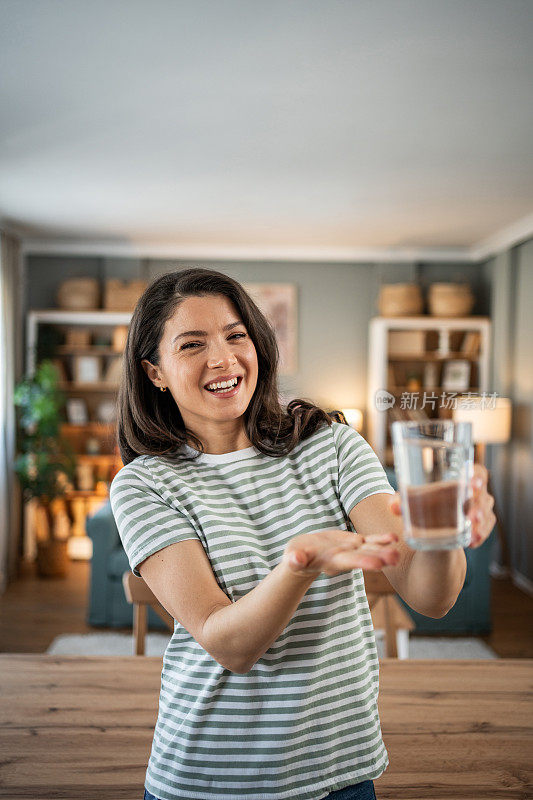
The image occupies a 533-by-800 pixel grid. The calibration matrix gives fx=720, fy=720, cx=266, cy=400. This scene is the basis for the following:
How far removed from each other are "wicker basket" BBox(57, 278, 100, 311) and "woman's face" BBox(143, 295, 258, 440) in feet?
17.0

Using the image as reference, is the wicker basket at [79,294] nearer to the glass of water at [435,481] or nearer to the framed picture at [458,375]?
the framed picture at [458,375]

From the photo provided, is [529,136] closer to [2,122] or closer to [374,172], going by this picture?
[374,172]

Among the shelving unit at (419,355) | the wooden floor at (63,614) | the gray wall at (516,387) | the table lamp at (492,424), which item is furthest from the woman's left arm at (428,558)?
the shelving unit at (419,355)

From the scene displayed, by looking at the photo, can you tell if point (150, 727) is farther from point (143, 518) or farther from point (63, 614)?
point (63, 614)

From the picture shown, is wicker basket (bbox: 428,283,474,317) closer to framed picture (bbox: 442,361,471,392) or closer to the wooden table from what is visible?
framed picture (bbox: 442,361,471,392)

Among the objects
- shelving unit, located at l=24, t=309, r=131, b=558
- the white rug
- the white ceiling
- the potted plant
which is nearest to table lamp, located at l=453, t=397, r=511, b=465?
the white ceiling

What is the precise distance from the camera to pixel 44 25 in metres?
2.27

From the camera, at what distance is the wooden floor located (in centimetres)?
398

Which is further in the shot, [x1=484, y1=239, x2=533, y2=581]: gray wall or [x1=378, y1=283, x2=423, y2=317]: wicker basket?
[x1=378, y1=283, x2=423, y2=317]: wicker basket

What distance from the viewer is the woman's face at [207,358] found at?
1042mm

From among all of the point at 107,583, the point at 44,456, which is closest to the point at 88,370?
the point at 44,456

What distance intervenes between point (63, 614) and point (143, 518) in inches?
155

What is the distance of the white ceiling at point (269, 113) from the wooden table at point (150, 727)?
184cm

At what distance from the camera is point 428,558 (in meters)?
0.85
